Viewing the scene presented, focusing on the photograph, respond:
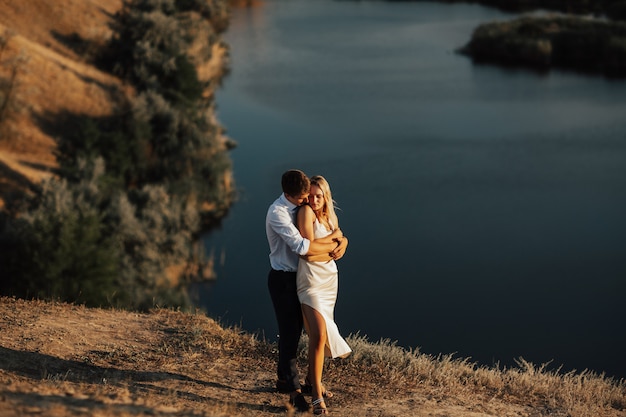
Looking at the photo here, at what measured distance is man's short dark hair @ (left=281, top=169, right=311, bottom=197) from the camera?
6.87 metres

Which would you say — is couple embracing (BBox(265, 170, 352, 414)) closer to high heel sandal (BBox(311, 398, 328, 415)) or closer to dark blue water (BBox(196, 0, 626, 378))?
high heel sandal (BBox(311, 398, 328, 415))

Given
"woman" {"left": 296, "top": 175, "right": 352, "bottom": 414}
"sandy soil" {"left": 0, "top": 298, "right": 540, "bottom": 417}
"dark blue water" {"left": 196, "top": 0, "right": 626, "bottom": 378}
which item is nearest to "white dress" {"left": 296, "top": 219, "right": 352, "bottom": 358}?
"woman" {"left": 296, "top": 175, "right": 352, "bottom": 414}

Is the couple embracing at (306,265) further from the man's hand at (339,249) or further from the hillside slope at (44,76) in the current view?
the hillside slope at (44,76)

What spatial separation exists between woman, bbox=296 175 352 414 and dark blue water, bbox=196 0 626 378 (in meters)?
9.04

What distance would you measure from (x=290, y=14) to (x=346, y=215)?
139 ft

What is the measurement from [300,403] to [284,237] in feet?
5.15

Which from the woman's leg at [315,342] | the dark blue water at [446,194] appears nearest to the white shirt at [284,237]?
the woman's leg at [315,342]

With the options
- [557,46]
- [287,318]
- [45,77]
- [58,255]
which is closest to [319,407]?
[287,318]

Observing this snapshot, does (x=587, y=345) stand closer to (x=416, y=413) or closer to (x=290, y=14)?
(x=416, y=413)

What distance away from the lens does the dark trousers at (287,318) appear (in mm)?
7199

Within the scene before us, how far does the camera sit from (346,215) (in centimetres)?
2806

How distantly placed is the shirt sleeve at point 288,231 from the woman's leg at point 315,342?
562 millimetres

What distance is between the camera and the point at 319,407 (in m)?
7.24

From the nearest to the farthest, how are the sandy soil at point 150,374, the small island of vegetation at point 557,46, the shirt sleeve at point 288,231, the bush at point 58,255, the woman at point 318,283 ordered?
the sandy soil at point 150,374 < the shirt sleeve at point 288,231 < the woman at point 318,283 < the bush at point 58,255 < the small island of vegetation at point 557,46
